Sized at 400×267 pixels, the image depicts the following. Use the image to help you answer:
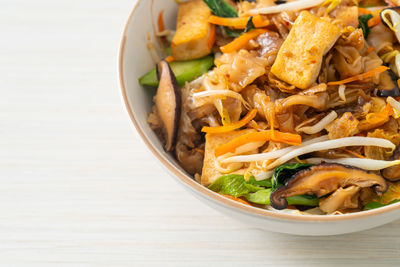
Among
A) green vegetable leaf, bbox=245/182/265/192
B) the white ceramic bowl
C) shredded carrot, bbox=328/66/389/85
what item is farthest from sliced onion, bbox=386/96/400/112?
green vegetable leaf, bbox=245/182/265/192

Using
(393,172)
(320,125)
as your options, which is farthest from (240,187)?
(393,172)

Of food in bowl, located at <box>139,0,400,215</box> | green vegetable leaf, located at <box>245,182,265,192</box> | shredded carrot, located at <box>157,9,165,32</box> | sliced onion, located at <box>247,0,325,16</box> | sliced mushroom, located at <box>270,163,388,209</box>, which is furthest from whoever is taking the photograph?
shredded carrot, located at <box>157,9,165,32</box>

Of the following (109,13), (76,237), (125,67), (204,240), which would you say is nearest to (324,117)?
(204,240)

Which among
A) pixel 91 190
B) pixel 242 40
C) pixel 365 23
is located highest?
pixel 365 23

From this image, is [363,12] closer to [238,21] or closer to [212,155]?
[238,21]

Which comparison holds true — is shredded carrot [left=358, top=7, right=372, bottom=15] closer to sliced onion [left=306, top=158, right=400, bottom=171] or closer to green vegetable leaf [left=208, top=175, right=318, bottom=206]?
sliced onion [left=306, top=158, right=400, bottom=171]

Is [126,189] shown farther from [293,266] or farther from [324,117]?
[324,117]

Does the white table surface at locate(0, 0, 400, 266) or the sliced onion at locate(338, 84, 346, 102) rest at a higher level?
the sliced onion at locate(338, 84, 346, 102)
